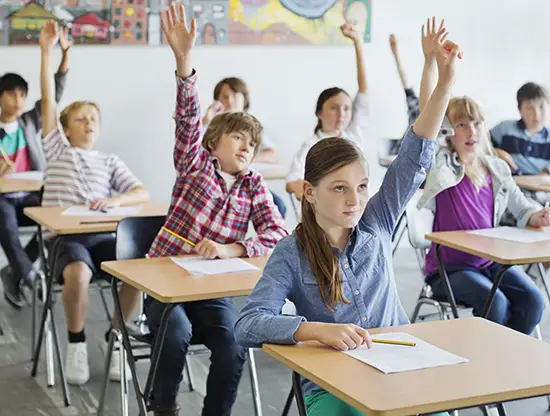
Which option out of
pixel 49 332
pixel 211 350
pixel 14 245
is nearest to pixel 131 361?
pixel 211 350

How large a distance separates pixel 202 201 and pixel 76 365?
965 millimetres

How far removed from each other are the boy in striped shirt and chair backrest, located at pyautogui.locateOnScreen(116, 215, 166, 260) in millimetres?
375

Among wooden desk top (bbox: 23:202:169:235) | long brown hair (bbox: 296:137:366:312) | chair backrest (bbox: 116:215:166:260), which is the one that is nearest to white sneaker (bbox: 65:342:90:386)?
wooden desk top (bbox: 23:202:169:235)

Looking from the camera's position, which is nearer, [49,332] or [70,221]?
[70,221]

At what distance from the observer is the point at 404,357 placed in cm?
191

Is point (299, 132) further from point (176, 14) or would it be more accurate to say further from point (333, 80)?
point (176, 14)

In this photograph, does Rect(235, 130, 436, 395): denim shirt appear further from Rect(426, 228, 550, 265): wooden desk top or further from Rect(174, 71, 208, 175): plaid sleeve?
Rect(174, 71, 208, 175): plaid sleeve

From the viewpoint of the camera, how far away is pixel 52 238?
4.06m

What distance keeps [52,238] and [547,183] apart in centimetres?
263

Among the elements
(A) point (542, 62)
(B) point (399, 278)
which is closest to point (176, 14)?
(B) point (399, 278)

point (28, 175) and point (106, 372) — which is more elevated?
point (28, 175)

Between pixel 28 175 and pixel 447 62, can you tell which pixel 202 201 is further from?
pixel 28 175

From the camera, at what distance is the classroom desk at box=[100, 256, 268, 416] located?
2.53m

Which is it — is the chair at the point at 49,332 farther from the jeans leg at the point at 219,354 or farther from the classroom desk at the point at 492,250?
the classroom desk at the point at 492,250
